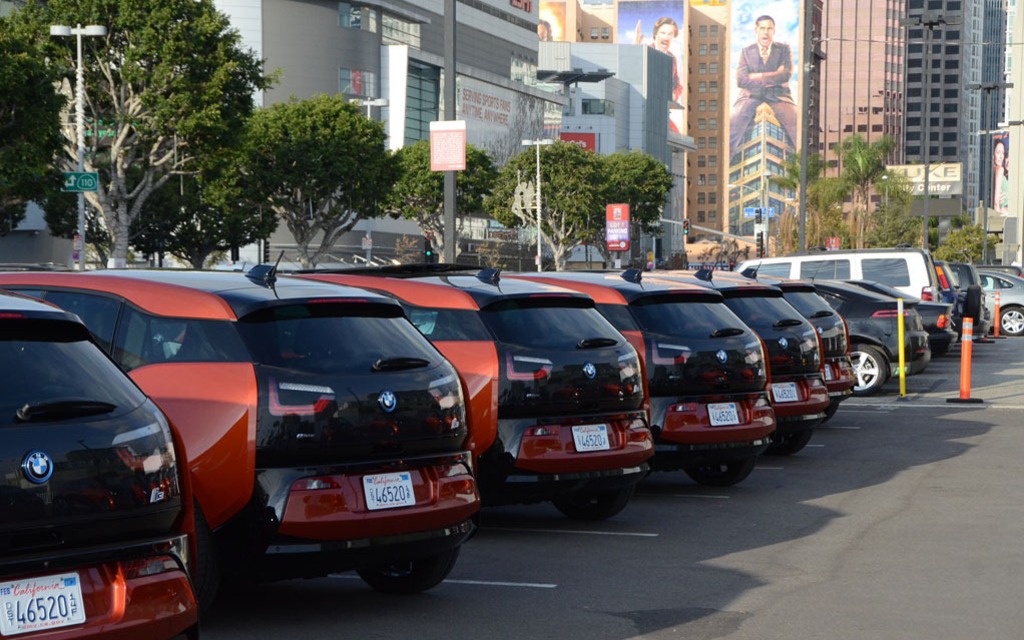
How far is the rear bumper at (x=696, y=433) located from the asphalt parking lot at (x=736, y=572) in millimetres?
402

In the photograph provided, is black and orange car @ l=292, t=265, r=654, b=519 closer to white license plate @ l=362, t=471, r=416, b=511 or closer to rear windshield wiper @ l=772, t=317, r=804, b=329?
white license plate @ l=362, t=471, r=416, b=511

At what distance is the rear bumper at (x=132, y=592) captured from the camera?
15.6ft

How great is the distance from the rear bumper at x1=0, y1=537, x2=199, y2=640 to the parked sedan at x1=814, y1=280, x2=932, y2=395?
17.7 meters

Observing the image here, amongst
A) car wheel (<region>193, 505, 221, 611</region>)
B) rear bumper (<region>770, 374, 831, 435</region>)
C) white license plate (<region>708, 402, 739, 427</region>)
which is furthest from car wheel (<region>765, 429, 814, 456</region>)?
car wheel (<region>193, 505, 221, 611</region>)

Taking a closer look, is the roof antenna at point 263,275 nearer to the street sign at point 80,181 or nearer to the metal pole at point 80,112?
the street sign at point 80,181

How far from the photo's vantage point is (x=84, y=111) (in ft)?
147

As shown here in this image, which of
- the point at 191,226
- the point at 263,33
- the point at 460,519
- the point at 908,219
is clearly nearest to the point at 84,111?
the point at 191,226

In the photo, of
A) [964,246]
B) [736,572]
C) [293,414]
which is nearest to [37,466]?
[293,414]

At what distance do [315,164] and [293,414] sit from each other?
2200 inches

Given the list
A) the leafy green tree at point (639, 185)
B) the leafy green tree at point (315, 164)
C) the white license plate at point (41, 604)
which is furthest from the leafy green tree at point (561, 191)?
the white license plate at point (41, 604)

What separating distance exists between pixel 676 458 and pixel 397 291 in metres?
2.78

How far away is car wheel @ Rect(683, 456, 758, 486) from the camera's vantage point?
12383 mm

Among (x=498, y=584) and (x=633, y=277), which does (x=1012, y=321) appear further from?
(x=498, y=584)

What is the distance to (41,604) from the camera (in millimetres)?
4684
